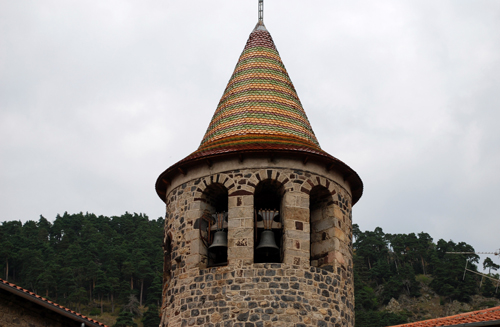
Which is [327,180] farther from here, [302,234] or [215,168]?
[215,168]

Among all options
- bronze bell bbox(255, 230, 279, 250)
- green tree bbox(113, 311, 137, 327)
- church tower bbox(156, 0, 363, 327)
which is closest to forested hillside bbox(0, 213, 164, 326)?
green tree bbox(113, 311, 137, 327)

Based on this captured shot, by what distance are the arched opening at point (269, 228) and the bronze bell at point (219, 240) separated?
2.22 feet

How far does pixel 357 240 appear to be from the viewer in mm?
80438

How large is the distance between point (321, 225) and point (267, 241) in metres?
1.53

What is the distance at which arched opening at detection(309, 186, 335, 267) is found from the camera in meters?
14.4

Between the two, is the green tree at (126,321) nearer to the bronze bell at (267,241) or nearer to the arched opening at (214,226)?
the arched opening at (214,226)

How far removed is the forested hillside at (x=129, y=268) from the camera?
61.1 metres

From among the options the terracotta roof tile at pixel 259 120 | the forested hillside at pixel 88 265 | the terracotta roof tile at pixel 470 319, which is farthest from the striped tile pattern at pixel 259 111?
the forested hillside at pixel 88 265

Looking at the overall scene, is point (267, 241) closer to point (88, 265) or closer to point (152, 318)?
point (152, 318)

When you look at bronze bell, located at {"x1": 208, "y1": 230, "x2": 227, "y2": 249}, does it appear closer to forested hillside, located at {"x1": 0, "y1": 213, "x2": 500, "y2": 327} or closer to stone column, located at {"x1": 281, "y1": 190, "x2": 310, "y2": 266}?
stone column, located at {"x1": 281, "y1": 190, "x2": 310, "y2": 266}

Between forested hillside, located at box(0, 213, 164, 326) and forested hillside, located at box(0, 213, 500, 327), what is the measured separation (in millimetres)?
96

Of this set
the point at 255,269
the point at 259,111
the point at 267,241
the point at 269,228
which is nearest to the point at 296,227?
the point at 269,228

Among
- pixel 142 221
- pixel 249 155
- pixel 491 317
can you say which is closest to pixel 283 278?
pixel 249 155

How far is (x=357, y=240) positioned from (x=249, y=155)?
68.0 metres
